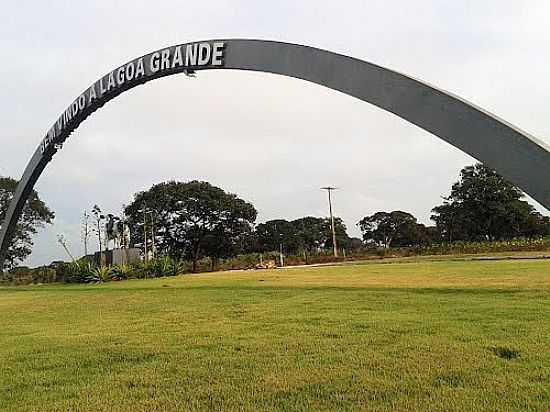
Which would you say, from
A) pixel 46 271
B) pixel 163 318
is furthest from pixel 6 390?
pixel 46 271

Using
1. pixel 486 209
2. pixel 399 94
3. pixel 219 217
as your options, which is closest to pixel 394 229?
pixel 486 209

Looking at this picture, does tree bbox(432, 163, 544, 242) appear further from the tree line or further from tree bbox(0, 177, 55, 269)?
tree bbox(0, 177, 55, 269)

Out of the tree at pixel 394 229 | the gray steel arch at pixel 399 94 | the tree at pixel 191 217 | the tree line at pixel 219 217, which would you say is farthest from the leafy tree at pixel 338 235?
the gray steel arch at pixel 399 94

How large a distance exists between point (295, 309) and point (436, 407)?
197 inches

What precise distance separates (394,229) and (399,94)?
5523 centimetres

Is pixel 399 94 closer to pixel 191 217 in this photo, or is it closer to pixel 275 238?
pixel 191 217

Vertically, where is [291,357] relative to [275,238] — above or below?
below

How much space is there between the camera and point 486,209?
4350 centimetres

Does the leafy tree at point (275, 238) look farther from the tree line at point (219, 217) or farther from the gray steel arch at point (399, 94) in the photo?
the gray steel arch at point (399, 94)

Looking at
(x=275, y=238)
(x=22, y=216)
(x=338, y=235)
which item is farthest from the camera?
(x=338, y=235)

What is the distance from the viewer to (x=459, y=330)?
6.23 metres

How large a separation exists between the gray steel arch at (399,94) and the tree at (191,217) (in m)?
29.1

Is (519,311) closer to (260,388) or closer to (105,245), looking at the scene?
(260,388)

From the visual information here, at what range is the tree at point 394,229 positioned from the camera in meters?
59.9
